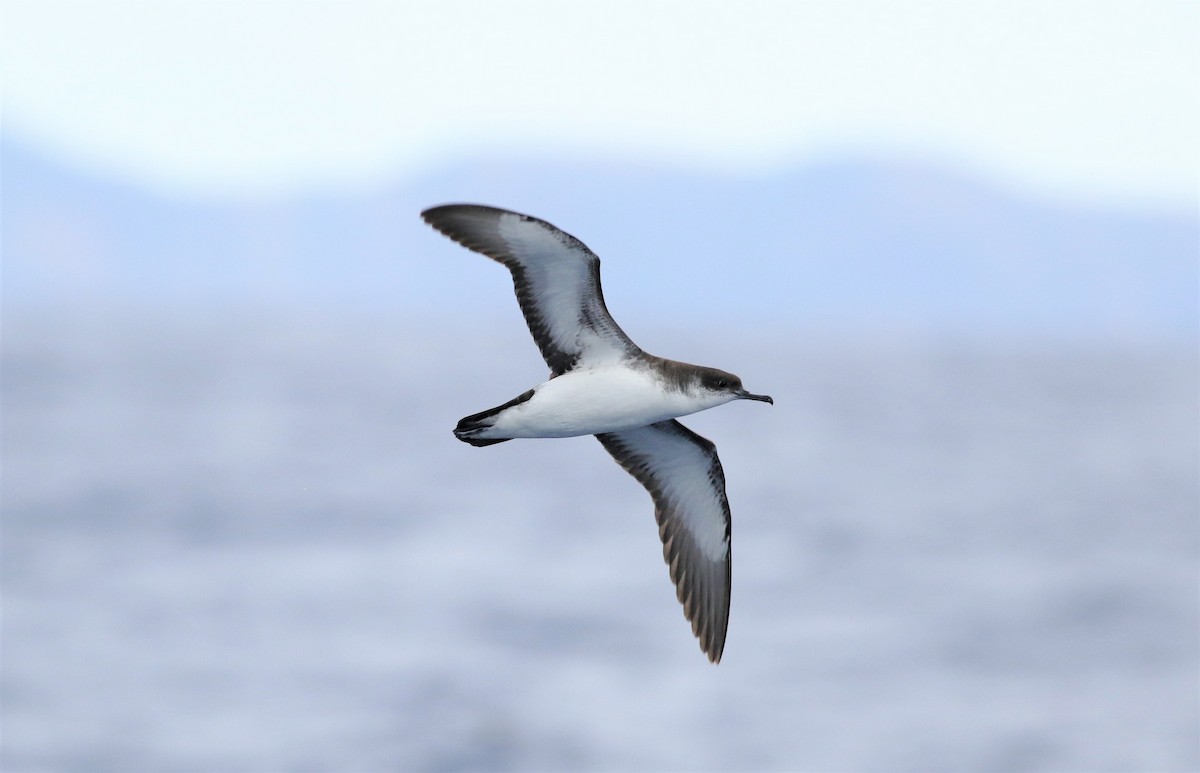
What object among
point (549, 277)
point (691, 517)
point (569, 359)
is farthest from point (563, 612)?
point (549, 277)

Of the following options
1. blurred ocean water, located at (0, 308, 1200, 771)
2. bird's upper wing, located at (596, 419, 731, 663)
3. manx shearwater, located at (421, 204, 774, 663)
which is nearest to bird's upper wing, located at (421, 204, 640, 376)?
manx shearwater, located at (421, 204, 774, 663)

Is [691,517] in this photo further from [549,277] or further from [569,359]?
[549,277]

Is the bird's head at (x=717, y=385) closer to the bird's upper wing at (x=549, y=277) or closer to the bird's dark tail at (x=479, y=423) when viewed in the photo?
the bird's upper wing at (x=549, y=277)

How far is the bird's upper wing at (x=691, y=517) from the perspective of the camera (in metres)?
12.0

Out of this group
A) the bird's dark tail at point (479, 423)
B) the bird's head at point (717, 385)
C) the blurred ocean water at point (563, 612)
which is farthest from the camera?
the blurred ocean water at point (563, 612)

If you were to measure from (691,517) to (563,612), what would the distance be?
61.2 feet

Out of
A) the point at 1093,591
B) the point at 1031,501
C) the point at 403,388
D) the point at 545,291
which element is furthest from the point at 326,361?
the point at 545,291

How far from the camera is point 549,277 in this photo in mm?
10492

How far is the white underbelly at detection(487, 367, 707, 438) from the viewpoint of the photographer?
10414mm

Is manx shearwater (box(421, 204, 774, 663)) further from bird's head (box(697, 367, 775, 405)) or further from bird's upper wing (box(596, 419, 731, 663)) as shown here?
bird's upper wing (box(596, 419, 731, 663))

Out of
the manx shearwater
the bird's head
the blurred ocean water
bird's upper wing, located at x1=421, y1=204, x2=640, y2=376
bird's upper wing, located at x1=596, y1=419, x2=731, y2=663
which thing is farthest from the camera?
the blurred ocean water

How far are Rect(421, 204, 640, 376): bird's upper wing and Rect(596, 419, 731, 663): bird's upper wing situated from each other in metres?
1.34

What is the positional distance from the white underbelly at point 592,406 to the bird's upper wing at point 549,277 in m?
0.26

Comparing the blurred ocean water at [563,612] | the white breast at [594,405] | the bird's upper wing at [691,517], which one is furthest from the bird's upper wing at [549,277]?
the blurred ocean water at [563,612]
